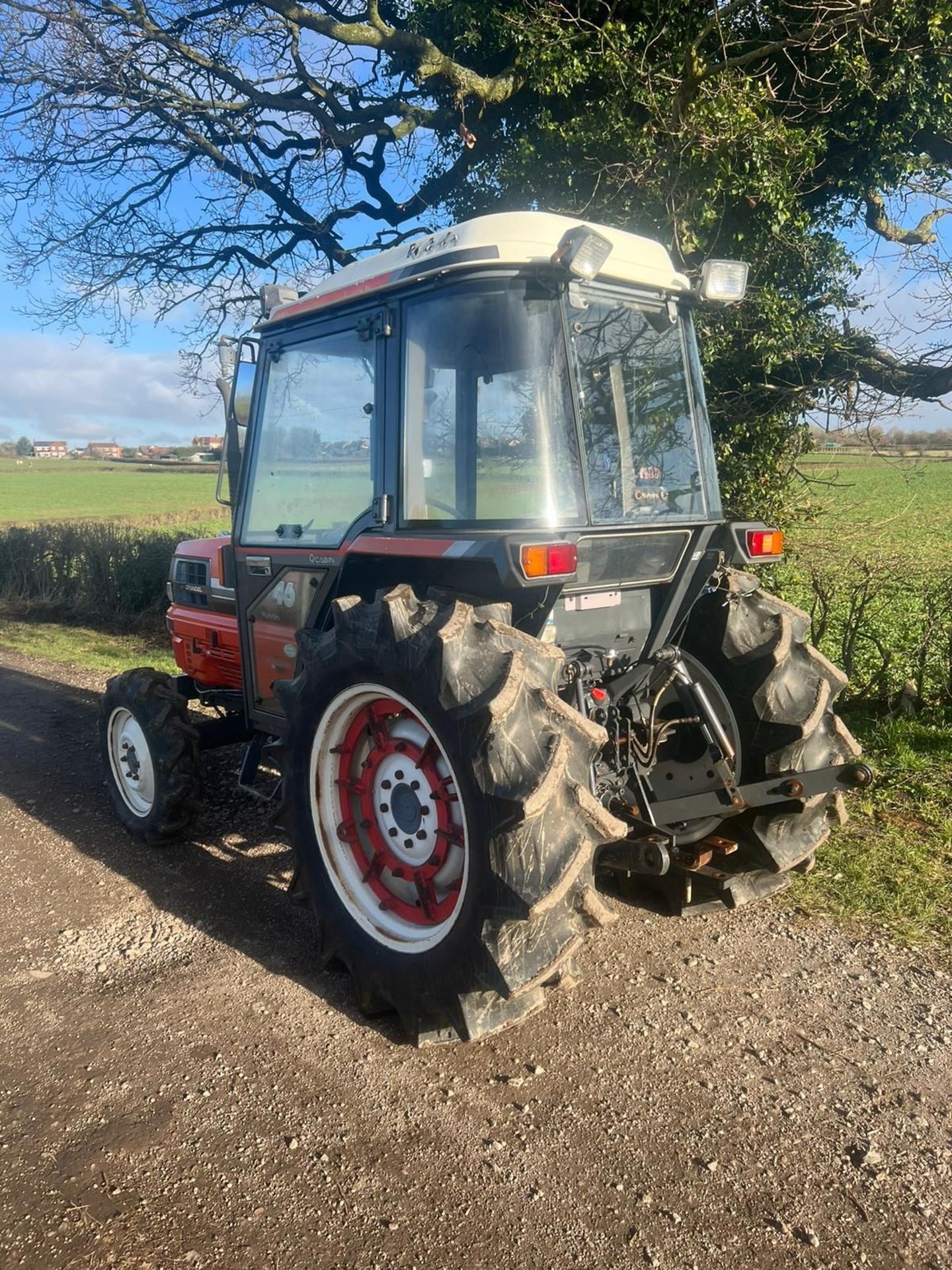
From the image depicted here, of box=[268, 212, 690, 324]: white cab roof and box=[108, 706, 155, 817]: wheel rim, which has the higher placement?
box=[268, 212, 690, 324]: white cab roof

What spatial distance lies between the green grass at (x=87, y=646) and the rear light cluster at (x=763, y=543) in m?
7.10

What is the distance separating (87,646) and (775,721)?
957 cm

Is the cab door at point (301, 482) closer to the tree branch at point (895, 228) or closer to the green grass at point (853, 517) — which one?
the green grass at point (853, 517)

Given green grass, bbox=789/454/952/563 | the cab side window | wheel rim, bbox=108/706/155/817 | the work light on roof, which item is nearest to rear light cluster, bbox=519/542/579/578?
the work light on roof

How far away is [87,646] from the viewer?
36.7 feet

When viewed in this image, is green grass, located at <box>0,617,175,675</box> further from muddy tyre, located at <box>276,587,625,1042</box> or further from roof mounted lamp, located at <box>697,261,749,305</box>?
roof mounted lamp, located at <box>697,261,749,305</box>

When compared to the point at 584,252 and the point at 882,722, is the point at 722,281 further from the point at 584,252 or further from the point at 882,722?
the point at 882,722

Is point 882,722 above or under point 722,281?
under

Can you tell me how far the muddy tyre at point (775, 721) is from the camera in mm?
3588

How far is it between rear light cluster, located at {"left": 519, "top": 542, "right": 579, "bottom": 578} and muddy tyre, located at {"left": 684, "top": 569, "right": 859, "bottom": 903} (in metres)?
1.19

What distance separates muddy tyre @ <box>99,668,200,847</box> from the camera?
179 inches

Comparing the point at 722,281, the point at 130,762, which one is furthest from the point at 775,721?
the point at 130,762

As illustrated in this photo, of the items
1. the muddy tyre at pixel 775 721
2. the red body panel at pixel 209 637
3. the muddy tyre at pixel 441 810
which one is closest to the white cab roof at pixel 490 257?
the muddy tyre at pixel 441 810

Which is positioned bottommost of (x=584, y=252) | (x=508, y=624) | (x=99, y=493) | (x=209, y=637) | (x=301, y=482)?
(x=209, y=637)
